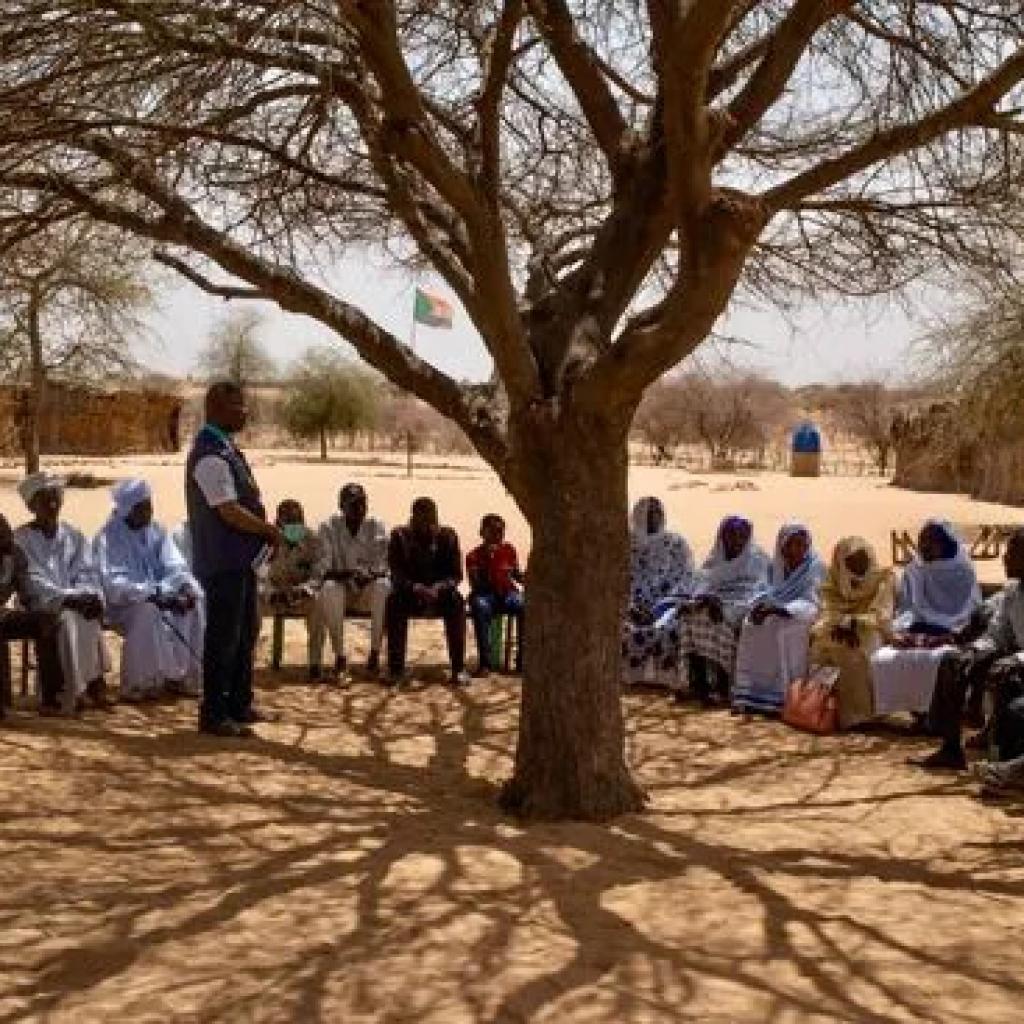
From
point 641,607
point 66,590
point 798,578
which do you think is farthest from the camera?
point 641,607

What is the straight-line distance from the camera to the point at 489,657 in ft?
32.8

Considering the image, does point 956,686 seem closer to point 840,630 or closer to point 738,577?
point 840,630

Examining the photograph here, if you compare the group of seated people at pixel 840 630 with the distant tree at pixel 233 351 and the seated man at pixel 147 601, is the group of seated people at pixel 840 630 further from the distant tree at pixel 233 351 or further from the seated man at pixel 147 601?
the distant tree at pixel 233 351

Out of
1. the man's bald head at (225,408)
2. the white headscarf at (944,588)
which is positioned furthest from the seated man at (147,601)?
the white headscarf at (944,588)

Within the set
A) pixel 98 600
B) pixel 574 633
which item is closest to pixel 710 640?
pixel 574 633

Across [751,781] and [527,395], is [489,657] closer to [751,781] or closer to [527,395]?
[751,781]

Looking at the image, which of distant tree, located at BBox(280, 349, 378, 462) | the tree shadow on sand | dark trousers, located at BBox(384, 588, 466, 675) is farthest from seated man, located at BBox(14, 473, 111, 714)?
distant tree, located at BBox(280, 349, 378, 462)

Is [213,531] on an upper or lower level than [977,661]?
upper

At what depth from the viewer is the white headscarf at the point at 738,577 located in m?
9.31

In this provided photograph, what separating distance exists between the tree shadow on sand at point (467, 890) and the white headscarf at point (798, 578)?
1447 millimetres

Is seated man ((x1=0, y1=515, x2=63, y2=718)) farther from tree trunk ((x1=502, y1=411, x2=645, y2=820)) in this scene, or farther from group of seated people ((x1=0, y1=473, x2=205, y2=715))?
tree trunk ((x1=502, y1=411, x2=645, y2=820))

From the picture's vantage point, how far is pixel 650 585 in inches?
384

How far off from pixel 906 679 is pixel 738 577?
5.09 feet

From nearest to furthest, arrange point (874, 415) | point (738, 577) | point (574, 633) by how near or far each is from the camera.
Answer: point (574, 633) < point (738, 577) < point (874, 415)
